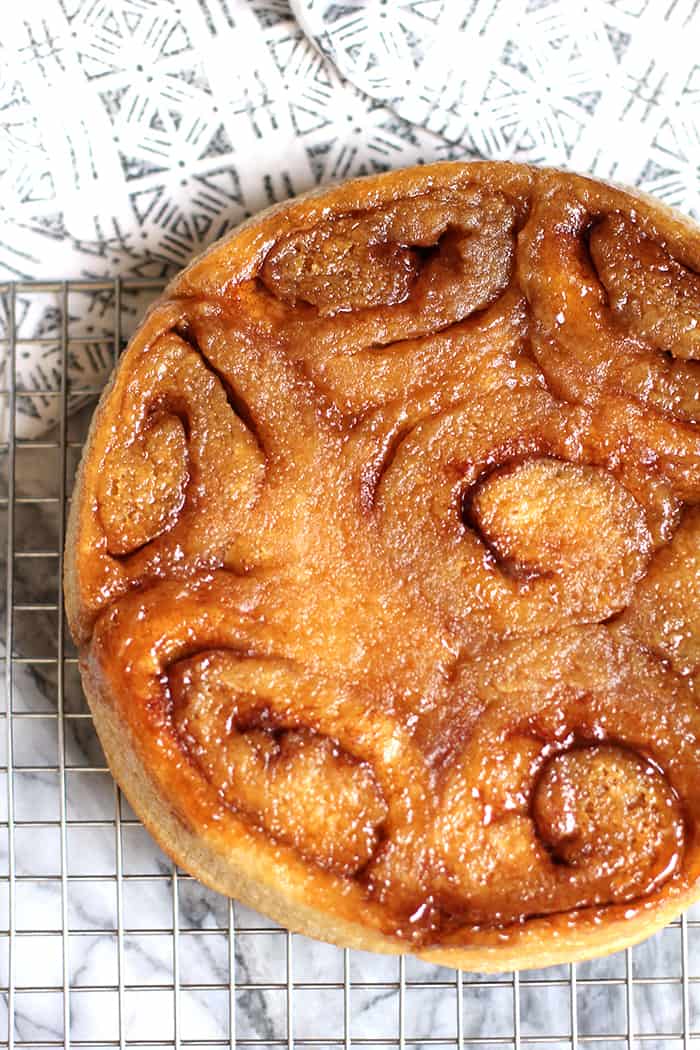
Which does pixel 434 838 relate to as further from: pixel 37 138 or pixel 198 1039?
pixel 37 138

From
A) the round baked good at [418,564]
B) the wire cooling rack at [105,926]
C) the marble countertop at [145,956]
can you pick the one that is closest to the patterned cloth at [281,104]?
the wire cooling rack at [105,926]

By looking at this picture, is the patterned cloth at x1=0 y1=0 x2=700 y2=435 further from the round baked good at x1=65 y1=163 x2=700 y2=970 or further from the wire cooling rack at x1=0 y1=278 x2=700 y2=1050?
the round baked good at x1=65 y1=163 x2=700 y2=970

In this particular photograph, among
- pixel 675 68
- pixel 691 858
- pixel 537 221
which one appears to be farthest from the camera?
pixel 675 68

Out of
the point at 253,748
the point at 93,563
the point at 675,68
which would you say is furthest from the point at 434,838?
the point at 675,68

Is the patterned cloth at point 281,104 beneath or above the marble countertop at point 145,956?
above

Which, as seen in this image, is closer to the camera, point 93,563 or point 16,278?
point 93,563

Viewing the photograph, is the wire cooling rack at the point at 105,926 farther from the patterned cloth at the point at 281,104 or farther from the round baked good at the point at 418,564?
the round baked good at the point at 418,564
